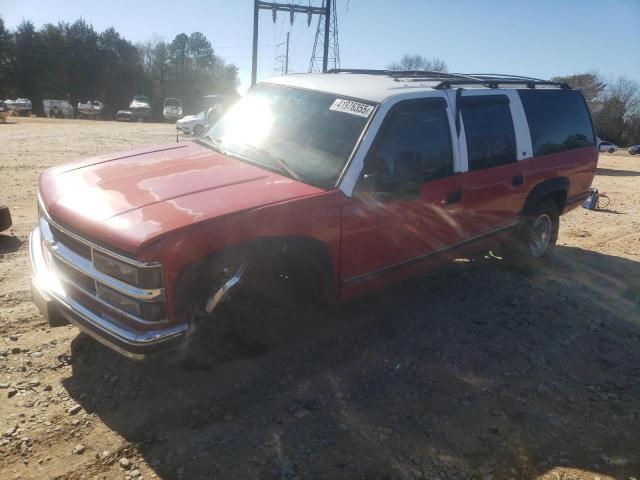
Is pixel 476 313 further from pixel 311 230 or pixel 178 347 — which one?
pixel 178 347

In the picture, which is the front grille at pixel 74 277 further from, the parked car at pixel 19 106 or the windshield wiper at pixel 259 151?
the parked car at pixel 19 106

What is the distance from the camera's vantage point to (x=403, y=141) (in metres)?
3.76

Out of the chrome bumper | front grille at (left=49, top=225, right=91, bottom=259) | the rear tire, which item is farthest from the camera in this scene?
the rear tire

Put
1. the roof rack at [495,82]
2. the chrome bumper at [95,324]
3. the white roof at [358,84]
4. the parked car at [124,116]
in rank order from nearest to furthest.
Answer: the chrome bumper at [95,324]
the white roof at [358,84]
the roof rack at [495,82]
the parked car at [124,116]

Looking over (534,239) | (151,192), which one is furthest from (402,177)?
(534,239)

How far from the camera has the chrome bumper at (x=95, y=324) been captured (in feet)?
8.61

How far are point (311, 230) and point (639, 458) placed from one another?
2.40m

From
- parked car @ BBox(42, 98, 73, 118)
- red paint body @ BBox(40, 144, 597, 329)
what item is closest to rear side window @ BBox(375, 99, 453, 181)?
red paint body @ BBox(40, 144, 597, 329)

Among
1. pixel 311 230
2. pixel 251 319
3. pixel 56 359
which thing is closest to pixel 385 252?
pixel 311 230

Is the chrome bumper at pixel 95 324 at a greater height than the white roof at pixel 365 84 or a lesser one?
lesser

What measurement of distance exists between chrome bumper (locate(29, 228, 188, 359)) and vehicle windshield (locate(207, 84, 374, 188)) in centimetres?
142

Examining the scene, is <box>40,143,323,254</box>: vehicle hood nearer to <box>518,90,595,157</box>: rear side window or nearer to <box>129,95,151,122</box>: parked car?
<box>518,90,595,157</box>: rear side window

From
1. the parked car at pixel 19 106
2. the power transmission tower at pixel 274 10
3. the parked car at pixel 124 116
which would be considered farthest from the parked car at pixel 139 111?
the power transmission tower at pixel 274 10

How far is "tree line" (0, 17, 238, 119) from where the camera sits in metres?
50.6
